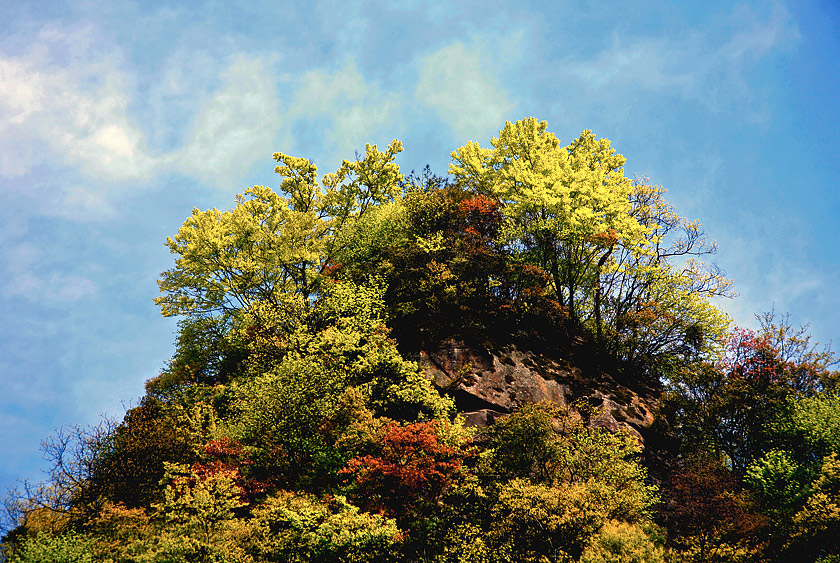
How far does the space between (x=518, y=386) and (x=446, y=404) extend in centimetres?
537

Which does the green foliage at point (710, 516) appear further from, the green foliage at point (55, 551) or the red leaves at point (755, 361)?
the green foliage at point (55, 551)

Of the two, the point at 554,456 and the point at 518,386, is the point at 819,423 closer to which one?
the point at 554,456

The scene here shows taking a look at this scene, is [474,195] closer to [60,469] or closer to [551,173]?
[551,173]

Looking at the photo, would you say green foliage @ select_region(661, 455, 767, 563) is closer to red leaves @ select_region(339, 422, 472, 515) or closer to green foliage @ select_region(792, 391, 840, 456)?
green foliage @ select_region(792, 391, 840, 456)

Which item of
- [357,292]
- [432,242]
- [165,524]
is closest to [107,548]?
[165,524]

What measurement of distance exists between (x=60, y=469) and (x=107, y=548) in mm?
10970

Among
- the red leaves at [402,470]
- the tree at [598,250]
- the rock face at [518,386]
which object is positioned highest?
the tree at [598,250]

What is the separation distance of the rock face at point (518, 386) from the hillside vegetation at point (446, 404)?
41cm

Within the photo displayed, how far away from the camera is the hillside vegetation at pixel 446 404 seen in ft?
82.1

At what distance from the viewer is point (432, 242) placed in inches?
1575

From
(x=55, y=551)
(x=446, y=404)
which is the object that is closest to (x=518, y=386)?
(x=446, y=404)

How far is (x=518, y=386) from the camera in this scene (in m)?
34.5

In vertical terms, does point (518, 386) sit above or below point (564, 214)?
below

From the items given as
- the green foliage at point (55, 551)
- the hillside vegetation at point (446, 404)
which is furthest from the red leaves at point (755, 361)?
the green foliage at point (55, 551)
